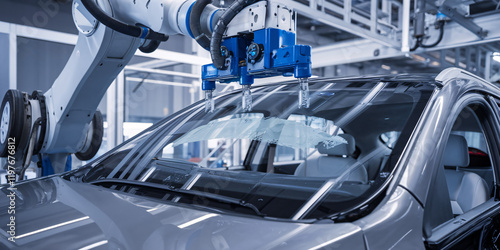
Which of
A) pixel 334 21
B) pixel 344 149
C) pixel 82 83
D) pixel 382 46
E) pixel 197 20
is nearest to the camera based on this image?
pixel 197 20

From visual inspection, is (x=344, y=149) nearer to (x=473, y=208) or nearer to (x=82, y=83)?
(x=473, y=208)

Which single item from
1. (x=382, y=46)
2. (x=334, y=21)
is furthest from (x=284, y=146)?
(x=382, y=46)

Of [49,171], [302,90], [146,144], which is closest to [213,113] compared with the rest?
[146,144]

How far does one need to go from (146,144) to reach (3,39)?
10.3ft

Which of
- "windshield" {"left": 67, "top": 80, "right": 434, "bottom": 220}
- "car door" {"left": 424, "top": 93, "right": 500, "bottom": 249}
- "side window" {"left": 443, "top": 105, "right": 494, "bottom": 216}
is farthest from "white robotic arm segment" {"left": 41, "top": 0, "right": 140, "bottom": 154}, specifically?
"side window" {"left": 443, "top": 105, "right": 494, "bottom": 216}

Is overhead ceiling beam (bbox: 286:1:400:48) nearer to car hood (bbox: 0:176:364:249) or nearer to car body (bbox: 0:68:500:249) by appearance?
car body (bbox: 0:68:500:249)

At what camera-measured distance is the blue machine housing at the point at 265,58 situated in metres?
1.21

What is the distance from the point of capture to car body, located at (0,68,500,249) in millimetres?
949

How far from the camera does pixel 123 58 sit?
193 cm

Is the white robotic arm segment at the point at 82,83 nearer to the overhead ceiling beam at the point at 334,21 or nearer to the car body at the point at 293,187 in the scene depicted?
the car body at the point at 293,187

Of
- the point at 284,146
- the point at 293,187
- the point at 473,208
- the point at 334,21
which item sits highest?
the point at 334,21

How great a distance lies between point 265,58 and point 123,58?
0.99 metres

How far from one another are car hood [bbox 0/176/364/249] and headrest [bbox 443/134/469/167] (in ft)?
4.27

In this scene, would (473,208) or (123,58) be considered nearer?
(473,208)
